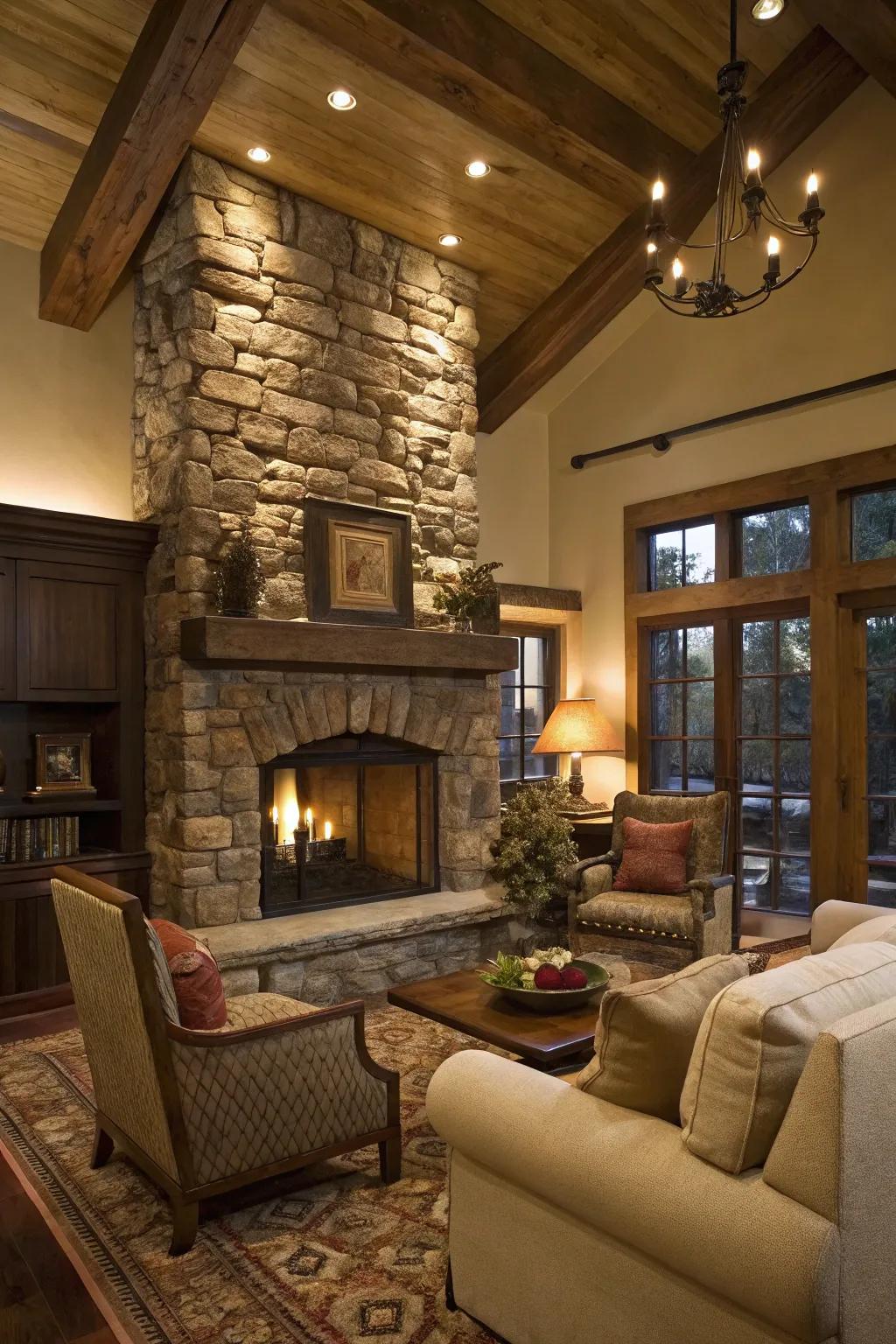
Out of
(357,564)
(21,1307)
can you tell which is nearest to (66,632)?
(357,564)

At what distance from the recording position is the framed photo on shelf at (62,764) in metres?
4.61

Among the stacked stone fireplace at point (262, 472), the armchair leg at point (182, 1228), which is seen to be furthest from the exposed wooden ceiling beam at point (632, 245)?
the armchair leg at point (182, 1228)

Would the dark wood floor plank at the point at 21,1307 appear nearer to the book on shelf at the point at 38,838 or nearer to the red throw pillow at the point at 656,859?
the book on shelf at the point at 38,838

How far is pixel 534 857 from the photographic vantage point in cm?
538

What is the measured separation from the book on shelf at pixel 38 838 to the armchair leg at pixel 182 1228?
7.80 feet

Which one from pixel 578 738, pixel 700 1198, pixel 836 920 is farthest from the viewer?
pixel 578 738

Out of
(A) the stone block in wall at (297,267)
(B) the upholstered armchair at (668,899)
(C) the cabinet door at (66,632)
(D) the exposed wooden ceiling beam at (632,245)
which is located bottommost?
(B) the upholstered armchair at (668,899)

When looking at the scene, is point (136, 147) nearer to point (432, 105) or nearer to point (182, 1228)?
point (432, 105)

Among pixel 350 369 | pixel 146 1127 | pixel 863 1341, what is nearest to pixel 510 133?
pixel 350 369

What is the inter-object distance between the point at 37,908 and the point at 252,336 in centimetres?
287

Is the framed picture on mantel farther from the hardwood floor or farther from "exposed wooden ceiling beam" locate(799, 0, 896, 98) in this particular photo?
"exposed wooden ceiling beam" locate(799, 0, 896, 98)

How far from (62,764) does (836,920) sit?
353 cm

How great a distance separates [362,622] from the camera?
16.5 feet

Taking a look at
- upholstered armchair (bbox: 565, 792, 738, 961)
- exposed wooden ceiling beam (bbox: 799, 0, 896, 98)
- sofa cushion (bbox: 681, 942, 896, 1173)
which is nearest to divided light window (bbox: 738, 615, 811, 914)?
upholstered armchair (bbox: 565, 792, 738, 961)
